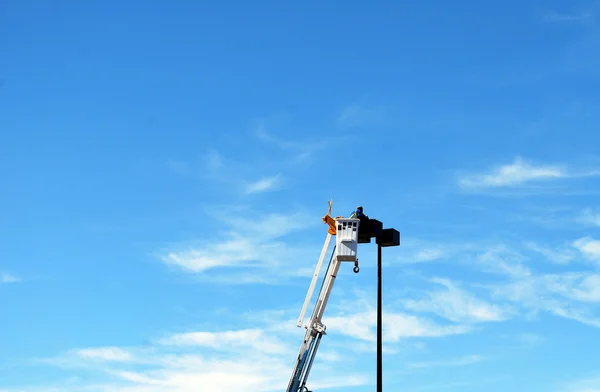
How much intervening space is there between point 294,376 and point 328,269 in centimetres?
484

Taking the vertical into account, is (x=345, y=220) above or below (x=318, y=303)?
above

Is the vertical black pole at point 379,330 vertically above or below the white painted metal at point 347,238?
below

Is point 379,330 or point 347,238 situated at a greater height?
point 347,238

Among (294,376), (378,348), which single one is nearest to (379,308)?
(378,348)

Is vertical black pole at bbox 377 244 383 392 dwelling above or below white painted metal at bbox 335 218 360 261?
below

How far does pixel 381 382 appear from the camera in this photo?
4453 centimetres

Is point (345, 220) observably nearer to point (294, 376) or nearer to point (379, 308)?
point (379, 308)

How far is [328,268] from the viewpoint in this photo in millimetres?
45438

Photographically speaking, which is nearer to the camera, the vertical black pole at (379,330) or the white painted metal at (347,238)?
the vertical black pole at (379,330)

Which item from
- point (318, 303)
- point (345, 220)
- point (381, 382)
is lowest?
point (381, 382)

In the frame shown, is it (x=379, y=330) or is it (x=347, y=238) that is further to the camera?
(x=379, y=330)

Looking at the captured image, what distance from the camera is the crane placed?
147 ft

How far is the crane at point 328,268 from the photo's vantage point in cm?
4472

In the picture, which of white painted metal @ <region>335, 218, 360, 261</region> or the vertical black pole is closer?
the vertical black pole
